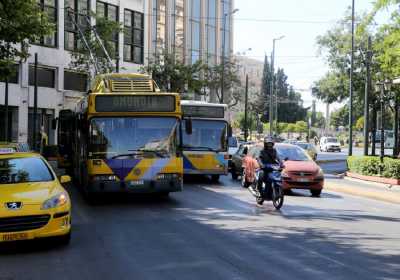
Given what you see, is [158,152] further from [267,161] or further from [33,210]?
[33,210]

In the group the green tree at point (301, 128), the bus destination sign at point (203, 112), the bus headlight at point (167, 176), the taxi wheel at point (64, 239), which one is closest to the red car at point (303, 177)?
the bus destination sign at point (203, 112)

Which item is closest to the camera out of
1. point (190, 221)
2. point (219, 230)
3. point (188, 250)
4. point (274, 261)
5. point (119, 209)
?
point (274, 261)

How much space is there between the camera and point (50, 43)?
42.7m

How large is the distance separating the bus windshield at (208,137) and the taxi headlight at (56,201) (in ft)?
43.4

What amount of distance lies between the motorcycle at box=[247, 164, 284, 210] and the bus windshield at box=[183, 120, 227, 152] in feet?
22.1

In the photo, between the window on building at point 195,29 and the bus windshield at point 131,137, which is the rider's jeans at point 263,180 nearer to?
the bus windshield at point 131,137

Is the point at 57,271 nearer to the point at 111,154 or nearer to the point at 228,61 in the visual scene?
the point at 111,154

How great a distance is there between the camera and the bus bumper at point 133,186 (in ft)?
48.2

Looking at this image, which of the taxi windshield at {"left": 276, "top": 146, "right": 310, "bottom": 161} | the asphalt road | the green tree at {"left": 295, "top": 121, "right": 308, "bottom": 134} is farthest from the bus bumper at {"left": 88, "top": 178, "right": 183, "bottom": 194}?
the green tree at {"left": 295, "top": 121, "right": 308, "bottom": 134}

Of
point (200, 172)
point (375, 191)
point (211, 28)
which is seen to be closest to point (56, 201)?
point (200, 172)

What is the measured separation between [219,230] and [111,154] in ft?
14.6

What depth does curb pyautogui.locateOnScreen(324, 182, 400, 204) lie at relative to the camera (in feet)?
63.0

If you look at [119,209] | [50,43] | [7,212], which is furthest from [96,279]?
[50,43]

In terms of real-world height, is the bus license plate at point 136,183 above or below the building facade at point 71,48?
below
